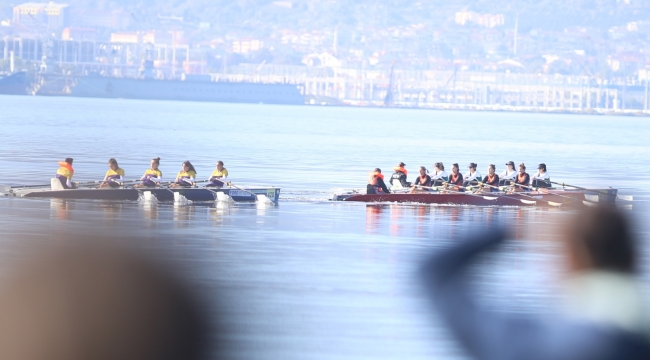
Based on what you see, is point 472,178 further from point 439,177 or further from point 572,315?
point 572,315

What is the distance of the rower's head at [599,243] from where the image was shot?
24688 mm

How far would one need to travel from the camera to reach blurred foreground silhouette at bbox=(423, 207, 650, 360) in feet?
A: 59.7

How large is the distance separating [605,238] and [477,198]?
1077 centimetres

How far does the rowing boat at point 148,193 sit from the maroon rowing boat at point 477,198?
11.4 feet

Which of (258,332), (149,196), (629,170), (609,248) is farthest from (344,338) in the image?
(629,170)

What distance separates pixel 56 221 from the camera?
→ 30547 millimetres

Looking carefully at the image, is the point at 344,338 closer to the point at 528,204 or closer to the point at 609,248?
the point at 609,248

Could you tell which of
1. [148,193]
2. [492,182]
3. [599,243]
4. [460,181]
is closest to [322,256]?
[599,243]

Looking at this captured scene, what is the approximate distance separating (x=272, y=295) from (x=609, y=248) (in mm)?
8266

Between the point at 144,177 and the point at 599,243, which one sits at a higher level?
the point at 144,177

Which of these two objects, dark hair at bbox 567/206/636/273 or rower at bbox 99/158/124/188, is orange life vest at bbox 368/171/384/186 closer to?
dark hair at bbox 567/206/636/273

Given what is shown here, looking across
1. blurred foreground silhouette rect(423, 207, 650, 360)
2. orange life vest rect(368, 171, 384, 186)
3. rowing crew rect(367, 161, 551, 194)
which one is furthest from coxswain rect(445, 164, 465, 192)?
blurred foreground silhouette rect(423, 207, 650, 360)

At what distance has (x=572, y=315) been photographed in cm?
2038

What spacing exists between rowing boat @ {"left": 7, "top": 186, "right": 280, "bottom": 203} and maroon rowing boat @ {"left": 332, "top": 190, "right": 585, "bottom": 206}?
137 inches
